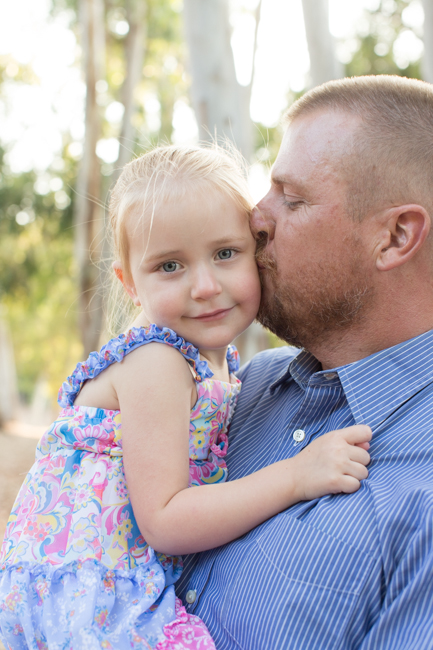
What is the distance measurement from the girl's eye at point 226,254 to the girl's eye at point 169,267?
15 cm

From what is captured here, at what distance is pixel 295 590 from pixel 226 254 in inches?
40.2

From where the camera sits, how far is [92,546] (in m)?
1.64

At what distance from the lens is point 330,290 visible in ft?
6.41

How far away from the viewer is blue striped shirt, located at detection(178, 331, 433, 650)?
1.28 meters

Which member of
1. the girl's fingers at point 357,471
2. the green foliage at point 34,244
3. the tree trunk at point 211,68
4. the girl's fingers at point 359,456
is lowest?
the green foliage at point 34,244

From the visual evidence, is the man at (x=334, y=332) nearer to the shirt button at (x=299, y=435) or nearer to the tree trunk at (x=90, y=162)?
the shirt button at (x=299, y=435)

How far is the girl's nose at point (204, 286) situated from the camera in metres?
1.78

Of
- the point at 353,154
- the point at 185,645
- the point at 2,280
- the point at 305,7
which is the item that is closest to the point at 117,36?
the point at 2,280

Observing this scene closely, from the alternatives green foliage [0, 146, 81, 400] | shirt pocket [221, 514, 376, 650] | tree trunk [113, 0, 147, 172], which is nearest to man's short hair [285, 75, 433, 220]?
shirt pocket [221, 514, 376, 650]

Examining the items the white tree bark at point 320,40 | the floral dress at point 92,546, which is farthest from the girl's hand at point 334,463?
the white tree bark at point 320,40

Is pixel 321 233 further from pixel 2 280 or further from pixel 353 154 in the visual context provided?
pixel 2 280

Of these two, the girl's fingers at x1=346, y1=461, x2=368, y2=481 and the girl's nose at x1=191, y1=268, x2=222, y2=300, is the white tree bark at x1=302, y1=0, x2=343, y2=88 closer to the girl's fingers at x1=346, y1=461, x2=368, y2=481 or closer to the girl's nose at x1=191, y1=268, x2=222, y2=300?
the girl's nose at x1=191, y1=268, x2=222, y2=300

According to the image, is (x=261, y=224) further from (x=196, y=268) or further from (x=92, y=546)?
(x=92, y=546)

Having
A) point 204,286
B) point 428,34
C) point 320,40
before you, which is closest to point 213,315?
point 204,286
